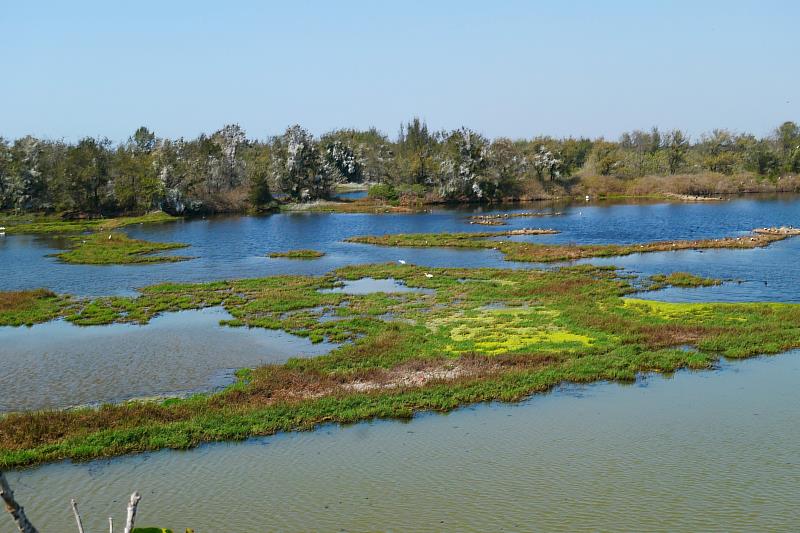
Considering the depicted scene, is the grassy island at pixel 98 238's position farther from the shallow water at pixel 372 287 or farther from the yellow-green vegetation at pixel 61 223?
the shallow water at pixel 372 287

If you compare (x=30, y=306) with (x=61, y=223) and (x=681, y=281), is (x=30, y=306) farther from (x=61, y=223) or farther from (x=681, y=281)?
(x=61, y=223)

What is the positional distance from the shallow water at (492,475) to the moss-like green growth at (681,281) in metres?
22.5

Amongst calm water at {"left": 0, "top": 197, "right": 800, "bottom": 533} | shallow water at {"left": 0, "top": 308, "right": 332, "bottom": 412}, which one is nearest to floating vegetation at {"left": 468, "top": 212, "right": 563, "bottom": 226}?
shallow water at {"left": 0, "top": 308, "right": 332, "bottom": 412}

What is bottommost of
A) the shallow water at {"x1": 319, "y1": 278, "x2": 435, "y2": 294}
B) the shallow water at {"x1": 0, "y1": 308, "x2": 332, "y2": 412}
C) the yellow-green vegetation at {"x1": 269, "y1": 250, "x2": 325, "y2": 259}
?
the shallow water at {"x1": 0, "y1": 308, "x2": 332, "y2": 412}

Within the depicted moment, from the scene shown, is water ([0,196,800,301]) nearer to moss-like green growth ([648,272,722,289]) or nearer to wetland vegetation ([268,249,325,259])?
wetland vegetation ([268,249,325,259])

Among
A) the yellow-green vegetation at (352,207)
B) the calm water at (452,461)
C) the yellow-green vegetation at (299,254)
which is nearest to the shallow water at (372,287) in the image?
the calm water at (452,461)

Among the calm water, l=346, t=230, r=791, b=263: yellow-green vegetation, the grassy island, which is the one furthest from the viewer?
the grassy island

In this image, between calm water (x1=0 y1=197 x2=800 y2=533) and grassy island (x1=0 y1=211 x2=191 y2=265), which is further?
grassy island (x1=0 y1=211 x2=191 y2=265)

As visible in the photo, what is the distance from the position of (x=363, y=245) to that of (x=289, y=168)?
6438 centimetres

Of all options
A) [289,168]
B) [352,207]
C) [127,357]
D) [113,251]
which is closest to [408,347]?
[127,357]

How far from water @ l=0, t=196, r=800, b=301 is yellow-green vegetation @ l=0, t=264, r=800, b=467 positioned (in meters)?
9.00

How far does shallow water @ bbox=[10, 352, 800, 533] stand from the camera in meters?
16.0

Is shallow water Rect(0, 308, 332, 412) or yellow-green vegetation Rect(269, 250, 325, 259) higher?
yellow-green vegetation Rect(269, 250, 325, 259)

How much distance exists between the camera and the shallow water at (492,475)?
16047 mm
